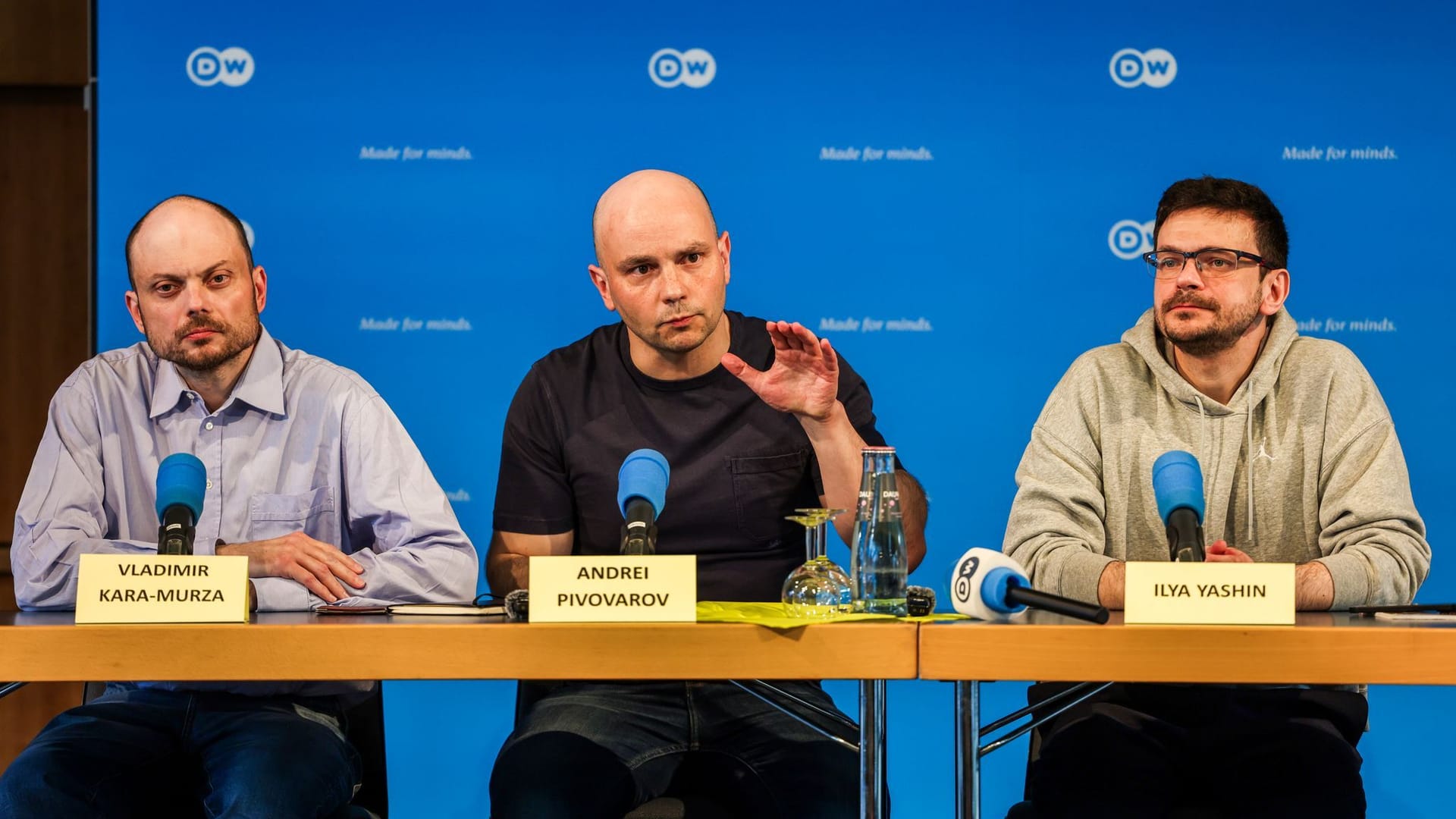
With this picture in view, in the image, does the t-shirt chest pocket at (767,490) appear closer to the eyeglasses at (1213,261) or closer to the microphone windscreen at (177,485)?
the eyeglasses at (1213,261)

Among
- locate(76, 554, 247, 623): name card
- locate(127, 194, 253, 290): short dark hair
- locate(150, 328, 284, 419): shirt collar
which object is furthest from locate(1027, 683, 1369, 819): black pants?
locate(127, 194, 253, 290): short dark hair

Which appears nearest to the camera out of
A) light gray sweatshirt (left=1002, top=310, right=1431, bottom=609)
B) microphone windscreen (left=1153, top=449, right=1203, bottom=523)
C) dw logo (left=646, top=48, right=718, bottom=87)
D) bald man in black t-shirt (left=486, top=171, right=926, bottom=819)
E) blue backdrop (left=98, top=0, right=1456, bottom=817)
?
microphone windscreen (left=1153, top=449, right=1203, bottom=523)

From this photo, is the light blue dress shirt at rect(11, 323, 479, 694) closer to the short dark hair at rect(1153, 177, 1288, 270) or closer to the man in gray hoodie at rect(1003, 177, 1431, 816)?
the man in gray hoodie at rect(1003, 177, 1431, 816)

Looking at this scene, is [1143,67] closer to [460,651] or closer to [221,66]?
[221,66]

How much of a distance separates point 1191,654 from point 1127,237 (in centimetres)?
232

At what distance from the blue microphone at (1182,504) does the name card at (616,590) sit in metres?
0.69

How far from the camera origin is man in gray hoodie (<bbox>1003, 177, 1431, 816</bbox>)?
7.89ft

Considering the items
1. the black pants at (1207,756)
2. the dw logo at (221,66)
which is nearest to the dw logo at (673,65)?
the dw logo at (221,66)

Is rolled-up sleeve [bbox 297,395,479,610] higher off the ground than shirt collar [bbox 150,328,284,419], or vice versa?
shirt collar [bbox 150,328,284,419]

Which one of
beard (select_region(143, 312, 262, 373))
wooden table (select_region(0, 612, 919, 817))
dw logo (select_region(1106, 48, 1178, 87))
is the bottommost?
wooden table (select_region(0, 612, 919, 817))

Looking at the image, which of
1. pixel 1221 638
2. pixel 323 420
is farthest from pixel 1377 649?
pixel 323 420

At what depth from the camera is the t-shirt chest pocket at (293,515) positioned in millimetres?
2750

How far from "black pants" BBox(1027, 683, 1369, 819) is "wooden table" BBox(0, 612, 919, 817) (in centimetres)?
49

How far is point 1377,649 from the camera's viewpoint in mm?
1795
